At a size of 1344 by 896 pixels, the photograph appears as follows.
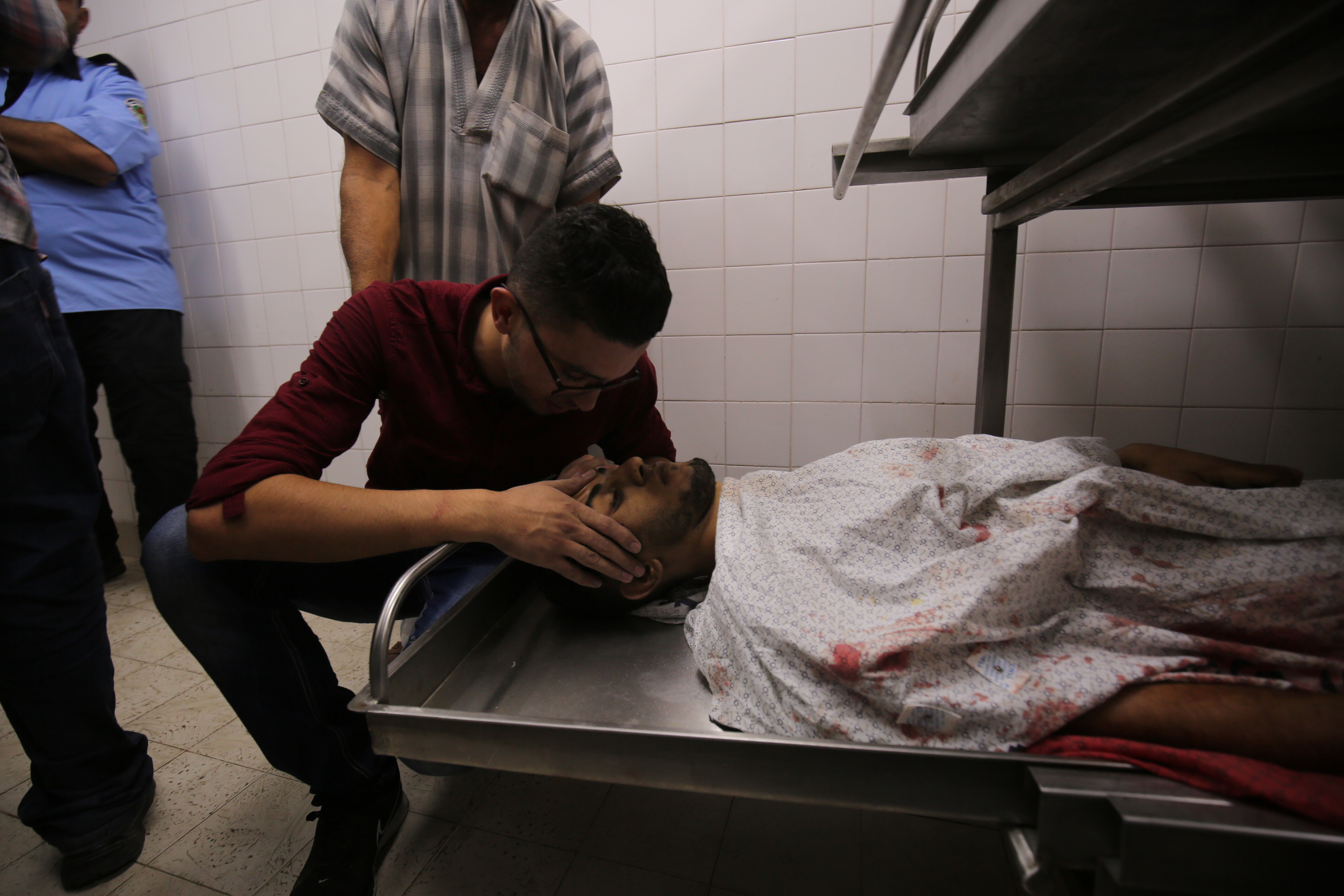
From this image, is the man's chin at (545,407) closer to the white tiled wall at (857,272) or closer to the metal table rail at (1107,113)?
the metal table rail at (1107,113)

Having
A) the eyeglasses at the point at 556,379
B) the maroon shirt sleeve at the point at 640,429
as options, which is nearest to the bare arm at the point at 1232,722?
the eyeglasses at the point at 556,379

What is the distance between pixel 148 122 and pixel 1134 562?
292 cm

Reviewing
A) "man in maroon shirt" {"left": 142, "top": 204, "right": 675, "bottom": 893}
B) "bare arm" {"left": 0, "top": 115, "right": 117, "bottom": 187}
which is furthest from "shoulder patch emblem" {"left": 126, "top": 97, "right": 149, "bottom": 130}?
"man in maroon shirt" {"left": 142, "top": 204, "right": 675, "bottom": 893}

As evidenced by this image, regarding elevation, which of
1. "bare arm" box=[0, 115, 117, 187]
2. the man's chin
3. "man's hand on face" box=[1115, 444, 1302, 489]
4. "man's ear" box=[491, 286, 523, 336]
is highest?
"bare arm" box=[0, 115, 117, 187]

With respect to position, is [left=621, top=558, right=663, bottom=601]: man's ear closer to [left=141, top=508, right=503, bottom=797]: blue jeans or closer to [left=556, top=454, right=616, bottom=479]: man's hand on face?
[left=556, top=454, right=616, bottom=479]: man's hand on face

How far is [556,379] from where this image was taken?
3.24ft

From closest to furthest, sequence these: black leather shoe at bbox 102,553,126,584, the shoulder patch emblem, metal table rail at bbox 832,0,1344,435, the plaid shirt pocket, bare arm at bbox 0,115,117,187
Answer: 1. metal table rail at bbox 832,0,1344,435
2. the plaid shirt pocket
3. bare arm at bbox 0,115,117,187
4. the shoulder patch emblem
5. black leather shoe at bbox 102,553,126,584

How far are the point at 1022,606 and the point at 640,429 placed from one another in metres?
0.84

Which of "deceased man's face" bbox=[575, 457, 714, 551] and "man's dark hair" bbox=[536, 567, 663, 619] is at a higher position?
"deceased man's face" bbox=[575, 457, 714, 551]

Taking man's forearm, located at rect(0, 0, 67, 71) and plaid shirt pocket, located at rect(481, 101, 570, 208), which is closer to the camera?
man's forearm, located at rect(0, 0, 67, 71)

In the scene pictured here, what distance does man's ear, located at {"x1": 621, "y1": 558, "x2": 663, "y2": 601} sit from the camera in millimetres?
1054

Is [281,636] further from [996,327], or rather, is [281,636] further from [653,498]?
[996,327]

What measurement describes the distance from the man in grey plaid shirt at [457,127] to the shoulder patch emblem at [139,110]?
3.47 feet

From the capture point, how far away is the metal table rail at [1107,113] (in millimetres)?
504
